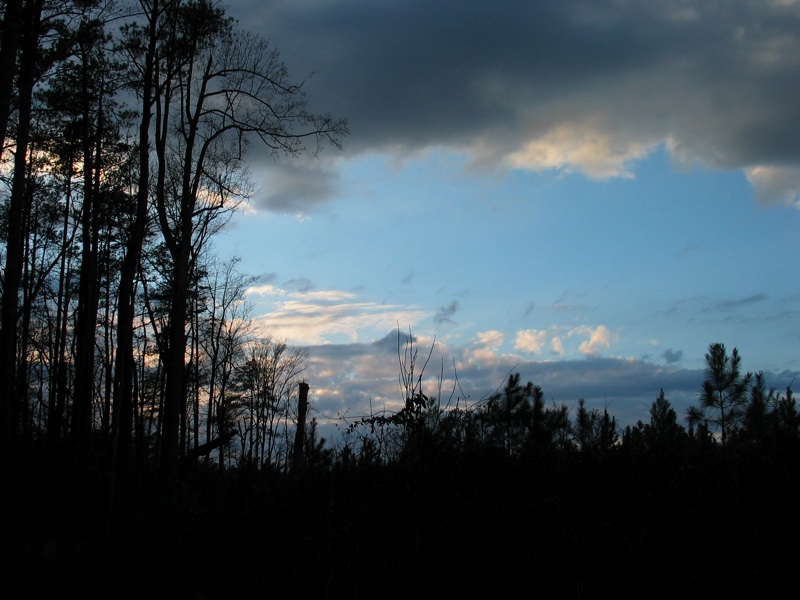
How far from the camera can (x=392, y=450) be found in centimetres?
695

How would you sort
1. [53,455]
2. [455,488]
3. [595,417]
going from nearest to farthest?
[455,488] < [595,417] < [53,455]

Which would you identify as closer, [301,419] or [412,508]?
[412,508]

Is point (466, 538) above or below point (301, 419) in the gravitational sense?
below

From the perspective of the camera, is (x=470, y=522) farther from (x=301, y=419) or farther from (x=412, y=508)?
(x=301, y=419)

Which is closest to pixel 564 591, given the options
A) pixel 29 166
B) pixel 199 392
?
pixel 29 166

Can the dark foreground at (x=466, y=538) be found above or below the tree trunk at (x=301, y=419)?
below

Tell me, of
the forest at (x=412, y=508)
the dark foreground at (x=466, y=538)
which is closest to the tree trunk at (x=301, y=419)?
the forest at (x=412, y=508)

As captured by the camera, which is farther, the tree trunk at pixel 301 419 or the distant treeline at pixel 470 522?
the tree trunk at pixel 301 419

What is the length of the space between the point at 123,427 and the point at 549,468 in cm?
730

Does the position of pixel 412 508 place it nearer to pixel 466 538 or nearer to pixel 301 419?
pixel 466 538

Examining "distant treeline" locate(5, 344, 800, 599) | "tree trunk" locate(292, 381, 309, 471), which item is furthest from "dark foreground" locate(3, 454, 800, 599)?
"tree trunk" locate(292, 381, 309, 471)

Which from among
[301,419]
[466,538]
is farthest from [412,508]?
[301,419]

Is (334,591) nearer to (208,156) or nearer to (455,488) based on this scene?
(455,488)

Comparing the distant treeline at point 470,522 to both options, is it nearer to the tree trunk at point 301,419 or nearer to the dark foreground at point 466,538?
the dark foreground at point 466,538
